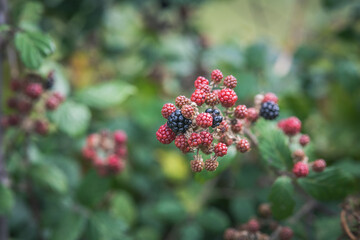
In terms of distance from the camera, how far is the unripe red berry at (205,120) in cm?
90

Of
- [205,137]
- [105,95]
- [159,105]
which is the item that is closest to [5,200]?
[105,95]

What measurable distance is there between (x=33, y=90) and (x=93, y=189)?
56cm

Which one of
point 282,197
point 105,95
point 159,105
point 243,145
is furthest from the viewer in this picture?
point 159,105

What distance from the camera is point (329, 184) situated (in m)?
1.15

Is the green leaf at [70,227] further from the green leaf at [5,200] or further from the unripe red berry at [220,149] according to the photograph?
the unripe red berry at [220,149]

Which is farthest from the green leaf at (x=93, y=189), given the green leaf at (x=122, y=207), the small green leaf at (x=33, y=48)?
the small green leaf at (x=33, y=48)

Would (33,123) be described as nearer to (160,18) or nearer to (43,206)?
(43,206)

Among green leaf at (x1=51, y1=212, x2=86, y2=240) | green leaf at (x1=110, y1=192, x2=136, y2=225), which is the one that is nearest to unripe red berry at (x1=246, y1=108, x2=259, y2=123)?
green leaf at (x1=51, y1=212, x2=86, y2=240)

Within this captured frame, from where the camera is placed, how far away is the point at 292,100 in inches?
73.8

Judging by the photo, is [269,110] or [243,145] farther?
[269,110]

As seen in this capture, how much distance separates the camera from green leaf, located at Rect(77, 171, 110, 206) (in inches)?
64.0

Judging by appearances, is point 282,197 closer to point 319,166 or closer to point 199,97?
point 319,166

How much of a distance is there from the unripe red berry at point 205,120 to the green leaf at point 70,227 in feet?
3.06

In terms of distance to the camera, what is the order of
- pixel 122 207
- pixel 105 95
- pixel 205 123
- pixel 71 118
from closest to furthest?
1. pixel 205 123
2. pixel 71 118
3. pixel 105 95
4. pixel 122 207
